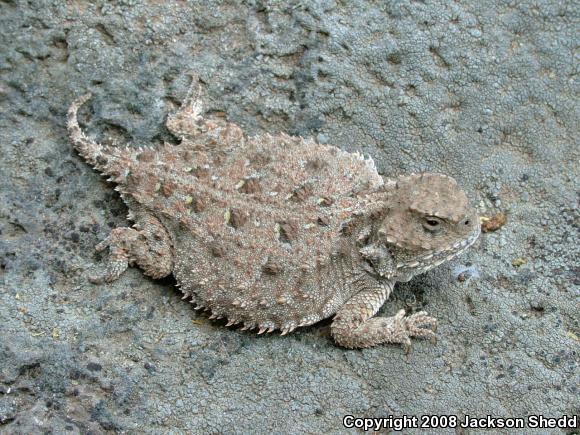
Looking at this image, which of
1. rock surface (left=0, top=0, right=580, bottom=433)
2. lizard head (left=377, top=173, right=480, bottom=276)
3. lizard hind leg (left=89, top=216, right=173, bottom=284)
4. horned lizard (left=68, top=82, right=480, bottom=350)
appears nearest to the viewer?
rock surface (left=0, top=0, right=580, bottom=433)

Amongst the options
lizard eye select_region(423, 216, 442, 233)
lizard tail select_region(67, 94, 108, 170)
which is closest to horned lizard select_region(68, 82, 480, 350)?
lizard eye select_region(423, 216, 442, 233)

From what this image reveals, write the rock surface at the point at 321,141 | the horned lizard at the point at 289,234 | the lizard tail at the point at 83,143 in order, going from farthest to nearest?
1. the lizard tail at the point at 83,143
2. the horned lizard at the point at 289,234
3. the rock surface at the point at 321,141

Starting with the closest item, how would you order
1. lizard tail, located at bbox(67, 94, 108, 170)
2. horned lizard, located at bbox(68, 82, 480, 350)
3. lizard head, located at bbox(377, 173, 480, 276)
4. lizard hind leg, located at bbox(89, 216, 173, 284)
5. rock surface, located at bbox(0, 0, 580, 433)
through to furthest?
rock surface, located at bbox(0, 0, 580, 433) < lizard head, located at bbox(377, 173, 480, 276) < horned lizard, located at bbox(68, 82, 480, 350) < lizard hind leg, located at bbox(89, 216, 173, 284) < lizard tail, located at bbox(67, 94, 108, 170)

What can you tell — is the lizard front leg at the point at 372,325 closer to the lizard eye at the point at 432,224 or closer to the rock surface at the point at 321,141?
the rock surface at the point at 321,141

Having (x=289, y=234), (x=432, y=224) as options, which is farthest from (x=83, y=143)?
(x=432, y=224)

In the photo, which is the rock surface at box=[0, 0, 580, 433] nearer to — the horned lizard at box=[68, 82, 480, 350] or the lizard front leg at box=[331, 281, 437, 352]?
the lizard front leg at box=[331, 281, 437, 352]

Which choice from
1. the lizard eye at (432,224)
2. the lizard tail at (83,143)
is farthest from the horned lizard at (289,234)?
the lizard tail at (83,143)

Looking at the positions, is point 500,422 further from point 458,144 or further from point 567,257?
point 458,144

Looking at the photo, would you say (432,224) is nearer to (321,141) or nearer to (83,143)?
(321,141)
